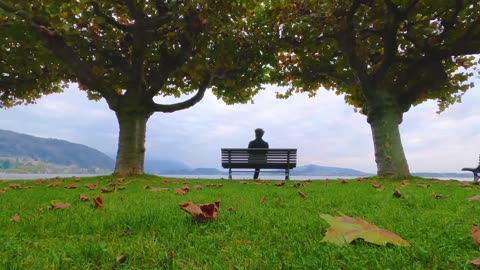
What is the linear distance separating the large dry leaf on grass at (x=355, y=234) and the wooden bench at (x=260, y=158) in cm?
1246

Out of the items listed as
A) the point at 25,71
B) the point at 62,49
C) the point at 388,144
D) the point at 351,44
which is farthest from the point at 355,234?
the point at 25,71

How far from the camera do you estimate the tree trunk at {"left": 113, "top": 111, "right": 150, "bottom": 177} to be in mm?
12867

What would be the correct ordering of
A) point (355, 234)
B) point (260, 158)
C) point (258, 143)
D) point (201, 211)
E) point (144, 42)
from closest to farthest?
point (355, 234) → point (201, 211) → point (144, 42) → point (260, 158) → point (258, 143)

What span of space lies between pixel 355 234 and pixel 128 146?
1187 centimetres

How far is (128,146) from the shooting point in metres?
12.9

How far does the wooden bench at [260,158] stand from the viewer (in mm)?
14938

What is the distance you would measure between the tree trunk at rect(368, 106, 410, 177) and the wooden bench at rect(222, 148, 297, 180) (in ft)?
11.1

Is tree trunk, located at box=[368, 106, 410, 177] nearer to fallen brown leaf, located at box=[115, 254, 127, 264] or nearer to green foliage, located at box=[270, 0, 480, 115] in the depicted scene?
green foliage, located at box=[270, 0, 480, 115]

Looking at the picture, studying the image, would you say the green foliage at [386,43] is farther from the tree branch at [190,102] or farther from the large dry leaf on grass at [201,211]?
the large dry leaf on grass at [201,211]

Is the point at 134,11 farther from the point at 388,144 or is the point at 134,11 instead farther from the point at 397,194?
the point at 388,144

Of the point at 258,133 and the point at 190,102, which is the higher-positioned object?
the point at 190,102

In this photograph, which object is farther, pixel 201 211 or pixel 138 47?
pixel 138 47

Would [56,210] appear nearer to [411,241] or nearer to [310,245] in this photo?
[310,245]

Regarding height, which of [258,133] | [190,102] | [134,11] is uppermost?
[134,11]
